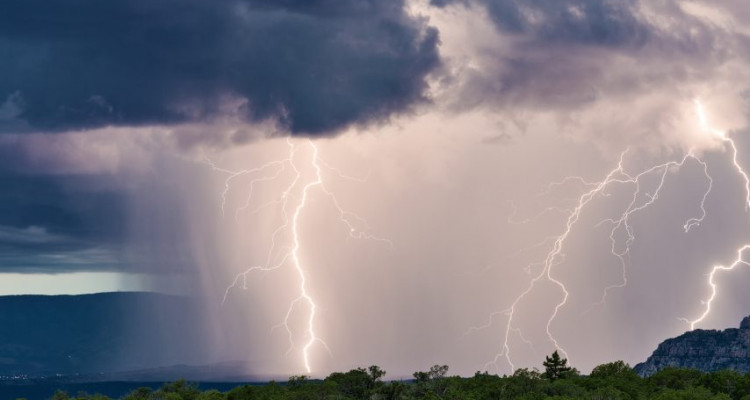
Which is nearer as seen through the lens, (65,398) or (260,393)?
(260,393)

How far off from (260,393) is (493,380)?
39024mm

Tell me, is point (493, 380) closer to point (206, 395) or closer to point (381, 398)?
point (381, 398)

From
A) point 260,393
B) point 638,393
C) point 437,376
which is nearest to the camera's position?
point 638,393

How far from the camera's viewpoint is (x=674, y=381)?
171250 millimetres

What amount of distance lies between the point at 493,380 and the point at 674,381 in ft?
97.6

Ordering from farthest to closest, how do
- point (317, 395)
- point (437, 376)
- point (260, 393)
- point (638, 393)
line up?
point (437, 376) → point (260, 393) → point (317, 395) → point (638, 393)

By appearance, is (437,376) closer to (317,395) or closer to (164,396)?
(317,395)

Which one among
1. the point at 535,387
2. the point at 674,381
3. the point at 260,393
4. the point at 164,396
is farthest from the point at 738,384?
the point at 164,396

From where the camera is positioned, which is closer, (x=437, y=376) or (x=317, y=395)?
(x=317, y=395)

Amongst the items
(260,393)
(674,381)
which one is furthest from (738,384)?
(260,393)

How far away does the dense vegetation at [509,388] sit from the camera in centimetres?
14975

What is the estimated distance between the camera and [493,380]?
183500mm

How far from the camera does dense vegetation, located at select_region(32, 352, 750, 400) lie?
149750 mm

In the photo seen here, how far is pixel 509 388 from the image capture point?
6225 inches
